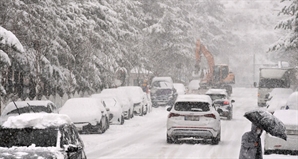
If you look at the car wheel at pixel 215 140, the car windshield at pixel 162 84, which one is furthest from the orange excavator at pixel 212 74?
Answer: the car wheel at pixel 215 140

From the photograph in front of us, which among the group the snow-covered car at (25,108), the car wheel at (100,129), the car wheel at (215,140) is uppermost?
the snow-covered car at (25,108)

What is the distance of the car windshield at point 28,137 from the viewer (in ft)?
35.9

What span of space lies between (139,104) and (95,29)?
556 cm

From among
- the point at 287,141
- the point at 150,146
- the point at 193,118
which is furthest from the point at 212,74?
the point at 287,141

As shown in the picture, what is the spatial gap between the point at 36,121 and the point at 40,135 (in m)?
0.26

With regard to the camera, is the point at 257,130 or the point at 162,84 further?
the point at 162,84

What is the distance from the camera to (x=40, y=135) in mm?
11109

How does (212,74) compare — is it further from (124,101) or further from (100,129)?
(100,129)

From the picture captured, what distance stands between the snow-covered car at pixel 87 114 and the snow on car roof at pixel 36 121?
1383 centimetres

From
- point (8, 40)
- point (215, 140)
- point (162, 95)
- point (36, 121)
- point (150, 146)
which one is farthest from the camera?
point (162, 95)

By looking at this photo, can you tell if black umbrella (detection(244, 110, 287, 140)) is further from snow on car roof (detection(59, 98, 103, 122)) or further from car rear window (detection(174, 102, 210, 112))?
snow on car roof (detection(59, 98, 103, 122))

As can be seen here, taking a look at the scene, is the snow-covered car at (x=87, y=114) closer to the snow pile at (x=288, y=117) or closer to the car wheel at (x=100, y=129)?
the car wheel at (x=100, y=129)

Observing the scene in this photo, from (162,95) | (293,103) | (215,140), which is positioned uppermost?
(162,95)

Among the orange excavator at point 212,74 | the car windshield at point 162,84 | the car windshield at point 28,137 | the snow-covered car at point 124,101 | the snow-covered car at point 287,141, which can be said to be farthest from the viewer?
the orange excavator at point 212,74
